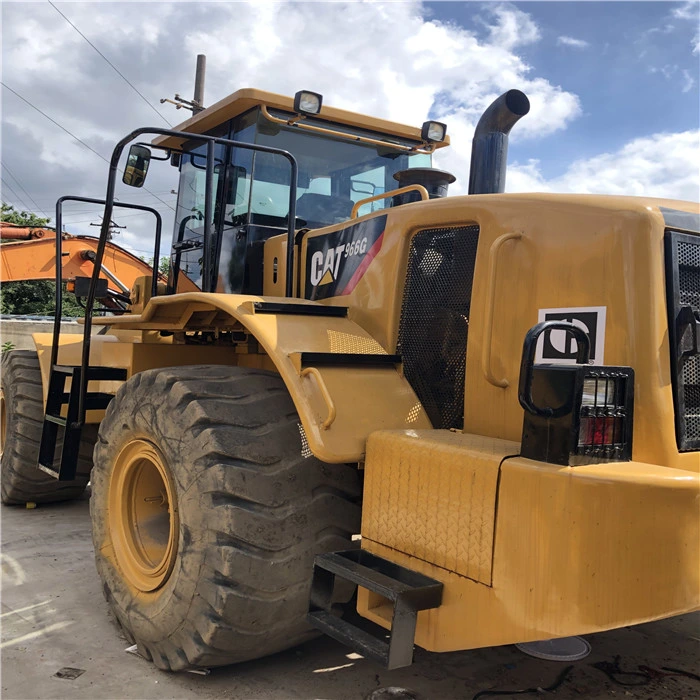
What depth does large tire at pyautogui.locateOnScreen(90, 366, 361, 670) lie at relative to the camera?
269 centimetres

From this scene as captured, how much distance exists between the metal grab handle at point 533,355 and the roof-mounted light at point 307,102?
2711mm

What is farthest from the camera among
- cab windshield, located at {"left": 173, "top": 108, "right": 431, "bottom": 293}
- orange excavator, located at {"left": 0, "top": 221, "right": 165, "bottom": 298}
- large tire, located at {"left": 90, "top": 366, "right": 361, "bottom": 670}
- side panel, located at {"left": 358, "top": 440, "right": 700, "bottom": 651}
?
orange excavator, located at {"left": 0, "top": 221, "right": 165, "bottom": 298}

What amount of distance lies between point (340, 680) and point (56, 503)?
4.01m

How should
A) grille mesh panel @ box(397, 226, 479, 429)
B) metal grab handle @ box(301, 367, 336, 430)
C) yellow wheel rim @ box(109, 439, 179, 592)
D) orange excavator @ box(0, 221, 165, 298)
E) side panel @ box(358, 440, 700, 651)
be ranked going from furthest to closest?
orange excavator @ box(0, 221, 165, 298)
yellow wheel rim @ box(109, 439, 179, 592)
grille mesh panel @ box(397, 226, 479, 429)
metal grab handle @ box(301, 367, 336, 430)
side panel @ box(358, 440, 700, 651)

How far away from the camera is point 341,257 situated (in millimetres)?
3494

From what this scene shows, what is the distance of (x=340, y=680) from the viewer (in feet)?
9.61

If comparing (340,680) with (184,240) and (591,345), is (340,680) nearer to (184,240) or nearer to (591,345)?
(591,345)

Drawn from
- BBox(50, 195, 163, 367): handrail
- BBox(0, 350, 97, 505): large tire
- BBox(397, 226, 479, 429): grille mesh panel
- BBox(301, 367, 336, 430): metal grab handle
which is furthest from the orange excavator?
BBox(301, 367, 336, 430): metal grab handle

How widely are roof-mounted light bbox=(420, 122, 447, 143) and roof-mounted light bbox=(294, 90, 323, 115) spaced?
0.87m

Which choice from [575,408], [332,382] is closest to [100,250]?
[332,382]

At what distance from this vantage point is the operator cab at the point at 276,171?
434 centimetres

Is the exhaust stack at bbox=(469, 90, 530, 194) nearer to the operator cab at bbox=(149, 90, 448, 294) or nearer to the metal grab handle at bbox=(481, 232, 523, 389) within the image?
the metal grab handle at bbox=(481, 232, 523, 389)

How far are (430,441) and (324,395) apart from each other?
42cm

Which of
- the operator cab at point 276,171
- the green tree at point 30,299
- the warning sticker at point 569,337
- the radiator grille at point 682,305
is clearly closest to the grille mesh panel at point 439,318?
the warning sticker at point 569,337
